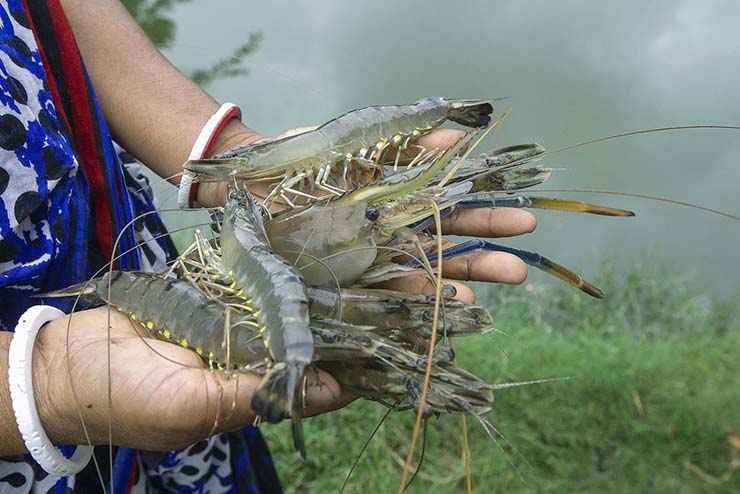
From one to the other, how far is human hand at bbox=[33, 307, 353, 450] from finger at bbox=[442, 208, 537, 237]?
0.72 m

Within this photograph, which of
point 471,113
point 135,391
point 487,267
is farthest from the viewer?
point 471,113

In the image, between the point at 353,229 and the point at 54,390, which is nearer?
the point at 54,390

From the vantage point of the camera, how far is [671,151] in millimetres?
5293

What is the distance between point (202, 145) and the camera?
6.18ft

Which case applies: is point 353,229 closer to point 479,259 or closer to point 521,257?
point 479,259

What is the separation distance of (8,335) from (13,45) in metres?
0.61

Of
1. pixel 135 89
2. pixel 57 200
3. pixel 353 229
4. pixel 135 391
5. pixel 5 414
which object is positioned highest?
pixel 135 89

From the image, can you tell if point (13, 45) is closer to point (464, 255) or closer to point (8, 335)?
point (8, 335)

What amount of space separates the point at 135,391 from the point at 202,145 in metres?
0.91

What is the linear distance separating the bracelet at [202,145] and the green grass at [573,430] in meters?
1.27

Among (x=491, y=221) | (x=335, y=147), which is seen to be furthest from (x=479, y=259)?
(x=335, y=147)

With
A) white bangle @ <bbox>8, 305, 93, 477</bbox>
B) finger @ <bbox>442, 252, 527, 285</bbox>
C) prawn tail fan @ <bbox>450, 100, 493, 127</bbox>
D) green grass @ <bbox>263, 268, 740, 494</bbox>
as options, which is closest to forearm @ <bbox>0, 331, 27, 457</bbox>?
white bangle @ <bbox>8, 305, 93, 477</bbox>

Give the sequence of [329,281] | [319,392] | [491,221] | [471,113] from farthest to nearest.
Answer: [471,113] < [491,221] < [329,281] < [319,392]

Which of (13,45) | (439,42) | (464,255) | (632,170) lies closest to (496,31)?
(439,42)
